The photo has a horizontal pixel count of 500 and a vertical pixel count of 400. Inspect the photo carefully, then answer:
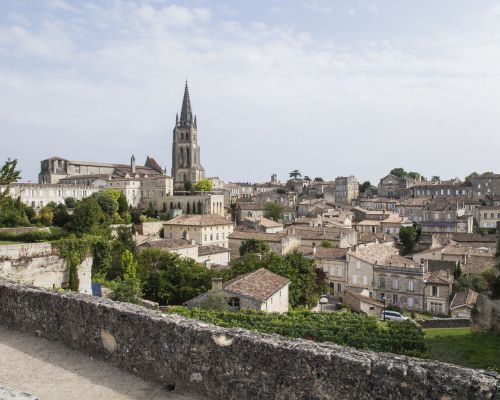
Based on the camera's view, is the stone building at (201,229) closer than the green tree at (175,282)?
No

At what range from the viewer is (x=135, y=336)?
6.70 m

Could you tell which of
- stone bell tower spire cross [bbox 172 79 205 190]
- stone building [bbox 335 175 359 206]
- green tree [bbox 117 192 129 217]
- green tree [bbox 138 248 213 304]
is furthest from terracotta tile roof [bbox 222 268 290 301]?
stone building [bbox 335 175 359 206]

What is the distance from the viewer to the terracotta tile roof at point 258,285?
83.7 ft

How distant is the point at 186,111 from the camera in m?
109

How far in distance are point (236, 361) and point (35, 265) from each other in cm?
1915

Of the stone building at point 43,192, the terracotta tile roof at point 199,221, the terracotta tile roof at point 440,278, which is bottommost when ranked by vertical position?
the terracotta tile roof at point 440,278

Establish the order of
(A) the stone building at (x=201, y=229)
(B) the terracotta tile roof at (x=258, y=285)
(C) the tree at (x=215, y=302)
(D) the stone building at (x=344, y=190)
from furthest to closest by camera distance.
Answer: (D) the stone building at (x=344, y=190) → (A) the stone building at (x=201, y=229) → (B) the terracotta tile roof at (x=258, y=285) → (C) the tree at (x=215, y=302)

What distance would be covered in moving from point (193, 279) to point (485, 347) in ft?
64.9

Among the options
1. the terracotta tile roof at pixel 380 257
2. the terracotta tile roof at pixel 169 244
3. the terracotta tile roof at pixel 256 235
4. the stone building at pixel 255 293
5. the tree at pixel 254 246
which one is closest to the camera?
the stone building at pixel 255 293

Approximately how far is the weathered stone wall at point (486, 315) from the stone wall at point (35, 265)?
19.1 meters

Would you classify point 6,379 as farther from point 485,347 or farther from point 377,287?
point 377,287

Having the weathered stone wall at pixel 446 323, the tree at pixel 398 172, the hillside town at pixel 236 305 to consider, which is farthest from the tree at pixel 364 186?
the weathered stone wall at pixel 446 323

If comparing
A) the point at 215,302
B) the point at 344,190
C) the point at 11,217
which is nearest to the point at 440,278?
the point at 215,302

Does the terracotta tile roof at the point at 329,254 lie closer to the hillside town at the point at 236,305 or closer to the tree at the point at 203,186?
the hillside town at the point at 236,305
